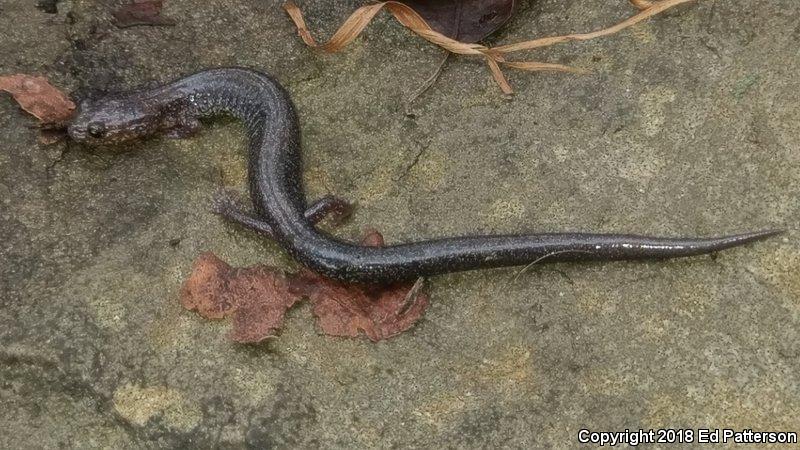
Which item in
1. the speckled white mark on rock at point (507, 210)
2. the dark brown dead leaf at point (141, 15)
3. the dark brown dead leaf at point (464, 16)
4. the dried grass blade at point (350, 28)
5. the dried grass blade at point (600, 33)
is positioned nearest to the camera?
the speckled white mark on rock at point (507, 210)

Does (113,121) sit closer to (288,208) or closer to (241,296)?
(288,208)

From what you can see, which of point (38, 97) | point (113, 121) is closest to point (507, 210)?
point (113, 121)

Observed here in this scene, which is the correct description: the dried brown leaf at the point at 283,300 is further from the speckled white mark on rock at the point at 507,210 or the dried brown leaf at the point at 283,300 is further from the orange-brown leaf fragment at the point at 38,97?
the orange-brown leaf fragment at the point at 38,97

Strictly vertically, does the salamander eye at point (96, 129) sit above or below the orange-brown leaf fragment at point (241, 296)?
above

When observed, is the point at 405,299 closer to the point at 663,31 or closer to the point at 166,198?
the point at 166,198

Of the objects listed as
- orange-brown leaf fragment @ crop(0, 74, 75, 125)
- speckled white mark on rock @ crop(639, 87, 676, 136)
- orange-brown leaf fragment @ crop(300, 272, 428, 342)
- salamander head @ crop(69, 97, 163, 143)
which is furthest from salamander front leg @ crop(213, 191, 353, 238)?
speckled white mark on rock @ crop(639, 87, 676, 136)

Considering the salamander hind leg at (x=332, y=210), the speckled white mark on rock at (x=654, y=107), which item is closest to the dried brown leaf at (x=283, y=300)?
the salamander hind leg at (x=332, y=210)

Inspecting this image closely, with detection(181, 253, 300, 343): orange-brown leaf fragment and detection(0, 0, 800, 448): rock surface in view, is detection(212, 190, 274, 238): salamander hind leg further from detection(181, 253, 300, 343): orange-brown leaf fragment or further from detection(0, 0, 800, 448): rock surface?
detection(181, 253, 300, 343): orange-brown leaf fragment
